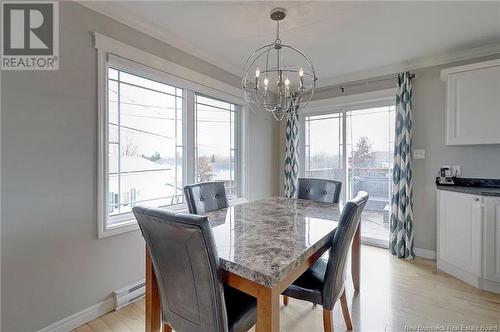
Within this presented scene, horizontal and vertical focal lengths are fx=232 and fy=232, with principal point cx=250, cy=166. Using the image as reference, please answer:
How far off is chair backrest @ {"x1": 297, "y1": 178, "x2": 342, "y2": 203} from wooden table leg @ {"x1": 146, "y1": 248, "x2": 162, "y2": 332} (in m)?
1.73

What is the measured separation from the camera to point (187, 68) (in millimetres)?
2611

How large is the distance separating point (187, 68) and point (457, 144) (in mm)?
3129

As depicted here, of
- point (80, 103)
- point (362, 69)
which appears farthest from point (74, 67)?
point (362, 69)

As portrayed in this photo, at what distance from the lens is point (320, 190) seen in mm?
2480

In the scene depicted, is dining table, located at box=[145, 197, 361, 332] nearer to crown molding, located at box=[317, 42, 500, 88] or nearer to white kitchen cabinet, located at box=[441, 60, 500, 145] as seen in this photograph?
white kitchen cabinet, located at box=[441, 60, 500, 145]

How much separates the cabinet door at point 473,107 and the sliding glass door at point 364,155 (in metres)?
0.69

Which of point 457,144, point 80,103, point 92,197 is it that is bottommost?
point 92,197

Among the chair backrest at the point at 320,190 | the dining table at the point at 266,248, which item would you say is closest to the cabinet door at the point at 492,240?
the chair backrest at the point at 320,190

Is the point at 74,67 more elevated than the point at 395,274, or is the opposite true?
the point at 74,67

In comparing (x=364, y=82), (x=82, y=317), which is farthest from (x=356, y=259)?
(x=364, y=82)

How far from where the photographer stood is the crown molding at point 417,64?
2.58 m

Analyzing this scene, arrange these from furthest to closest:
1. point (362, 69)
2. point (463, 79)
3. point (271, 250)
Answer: point (362, 69) < point (463, 79) < point (271, 250)

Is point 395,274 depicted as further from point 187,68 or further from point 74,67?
point 74,67

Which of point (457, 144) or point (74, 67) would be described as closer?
point (74, 67)
